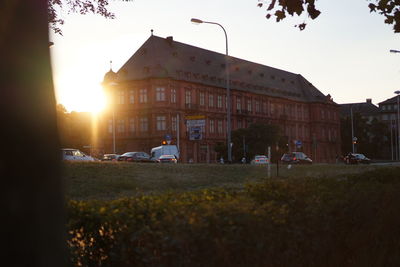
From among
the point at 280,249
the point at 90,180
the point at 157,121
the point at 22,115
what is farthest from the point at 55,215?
the point at 157,121

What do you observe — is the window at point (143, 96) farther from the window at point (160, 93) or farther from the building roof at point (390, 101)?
the building roof at point (390, 101)

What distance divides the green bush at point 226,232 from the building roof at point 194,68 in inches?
3048

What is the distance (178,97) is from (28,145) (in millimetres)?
80811

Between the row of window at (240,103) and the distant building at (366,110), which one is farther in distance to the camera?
the distant building at (366,110)

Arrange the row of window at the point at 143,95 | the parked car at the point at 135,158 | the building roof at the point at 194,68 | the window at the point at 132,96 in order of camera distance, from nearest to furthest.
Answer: the parked car at the point at 135,158 < the row of window at the point at 143,95 < the building roof at the point at 194,68 < the window at the point at 132,96

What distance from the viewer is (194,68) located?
89.2 m

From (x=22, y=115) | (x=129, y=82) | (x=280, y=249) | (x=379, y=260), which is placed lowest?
(x=379, y=260)

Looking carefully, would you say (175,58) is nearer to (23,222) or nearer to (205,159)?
(205,159)

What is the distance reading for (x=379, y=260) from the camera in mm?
6352

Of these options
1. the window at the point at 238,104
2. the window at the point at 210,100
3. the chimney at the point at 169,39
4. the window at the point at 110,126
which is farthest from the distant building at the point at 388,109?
the window at the point at 110,126

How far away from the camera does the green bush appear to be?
167 inches

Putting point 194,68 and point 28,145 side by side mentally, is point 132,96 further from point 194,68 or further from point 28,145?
point 28,145

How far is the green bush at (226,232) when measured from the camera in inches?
167

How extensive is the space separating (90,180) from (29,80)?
14595 millimetres
